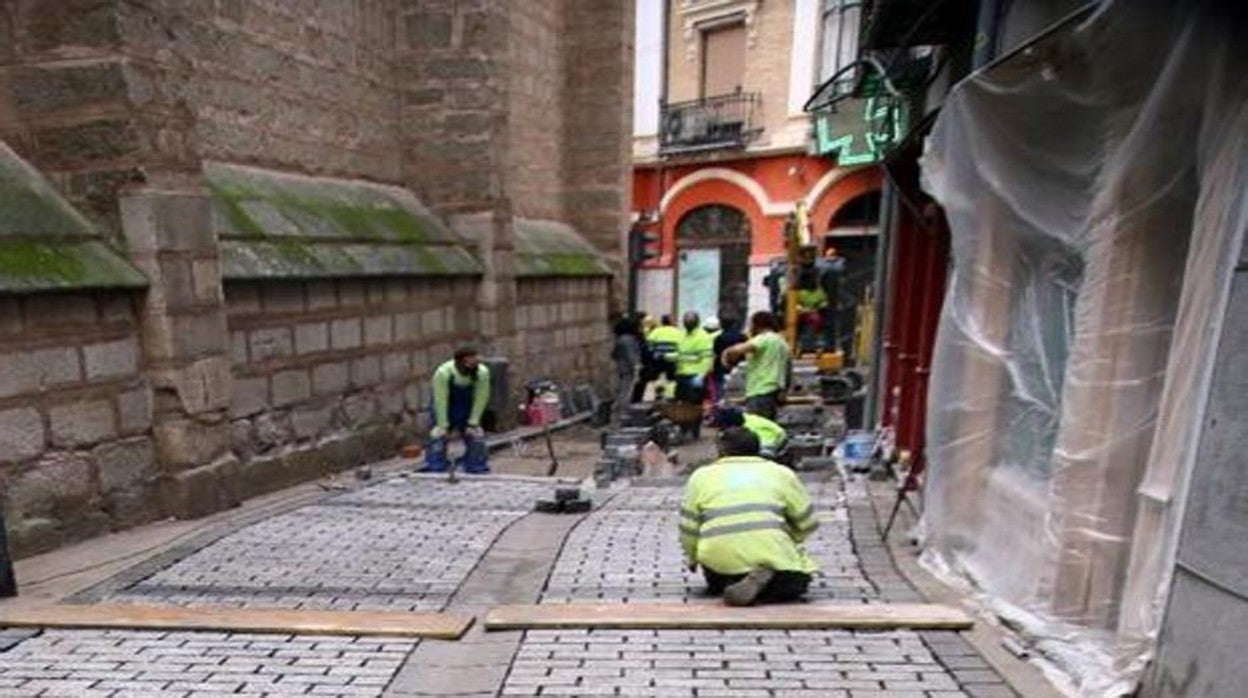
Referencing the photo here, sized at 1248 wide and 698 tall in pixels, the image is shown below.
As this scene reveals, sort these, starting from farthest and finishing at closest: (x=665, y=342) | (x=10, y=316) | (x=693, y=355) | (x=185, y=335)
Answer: (x=665, y=342)
(x=693, y=355)
(x=185, y=335)
(x=10, y=316)

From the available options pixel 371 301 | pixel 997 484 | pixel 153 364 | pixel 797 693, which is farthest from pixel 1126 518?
pixel 371 301

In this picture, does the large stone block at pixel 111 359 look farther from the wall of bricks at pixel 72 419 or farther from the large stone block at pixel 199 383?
the large stone block at pixel 199 383

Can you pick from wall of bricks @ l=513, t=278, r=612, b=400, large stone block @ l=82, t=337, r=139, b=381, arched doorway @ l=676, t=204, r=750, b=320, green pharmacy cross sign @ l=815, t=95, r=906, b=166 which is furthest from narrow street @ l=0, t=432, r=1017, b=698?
arched doorway @ l=676, t=204, r=750, b=320

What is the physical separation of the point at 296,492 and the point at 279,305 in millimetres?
1670

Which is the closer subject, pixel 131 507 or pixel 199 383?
pixel 131 507

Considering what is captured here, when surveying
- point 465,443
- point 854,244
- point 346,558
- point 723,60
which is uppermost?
point 723,60

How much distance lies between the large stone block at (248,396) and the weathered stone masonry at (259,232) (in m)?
0.02

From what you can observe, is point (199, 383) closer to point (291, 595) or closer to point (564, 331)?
point (291, 595)

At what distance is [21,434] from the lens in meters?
4.98

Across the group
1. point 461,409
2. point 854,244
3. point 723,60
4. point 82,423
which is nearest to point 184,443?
point 82,423

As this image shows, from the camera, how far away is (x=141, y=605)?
13.4ft

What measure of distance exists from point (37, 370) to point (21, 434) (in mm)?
399

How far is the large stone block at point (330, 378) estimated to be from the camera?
25.7ft

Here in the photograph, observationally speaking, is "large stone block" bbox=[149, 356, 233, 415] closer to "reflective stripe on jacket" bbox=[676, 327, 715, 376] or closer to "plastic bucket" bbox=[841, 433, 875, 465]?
"plastic bucket" bbox=[841, 433, 875, 465]
